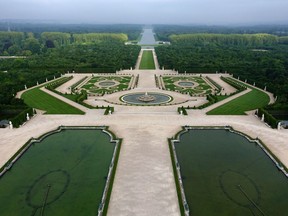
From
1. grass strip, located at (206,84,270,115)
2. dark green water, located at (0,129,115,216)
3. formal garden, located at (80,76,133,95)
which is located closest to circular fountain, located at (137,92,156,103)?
formal garden, located at (80,76,133,95)

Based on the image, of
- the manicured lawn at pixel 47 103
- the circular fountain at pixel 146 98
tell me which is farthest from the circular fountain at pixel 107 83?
the manicured lawn at pixel 47 103

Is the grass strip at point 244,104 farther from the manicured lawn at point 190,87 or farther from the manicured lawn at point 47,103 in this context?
the manicured lawn at point 47,103

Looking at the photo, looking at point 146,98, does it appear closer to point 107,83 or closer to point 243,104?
point 243,104

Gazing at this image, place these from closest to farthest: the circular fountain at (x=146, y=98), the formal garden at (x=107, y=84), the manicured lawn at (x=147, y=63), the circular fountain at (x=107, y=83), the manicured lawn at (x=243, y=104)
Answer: the manicured lawn at (x=243, y=104) → the circular fountain at (x=146, y=98) → the formal garden at (x=107, y=84) → the circular fountain at (x=107, y=83) → the manicured lawn at (x=147, y=63)

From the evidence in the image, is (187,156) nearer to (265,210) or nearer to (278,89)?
(265,210)

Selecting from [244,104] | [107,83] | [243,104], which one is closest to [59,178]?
[243,104]

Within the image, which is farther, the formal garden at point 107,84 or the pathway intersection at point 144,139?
the formal garden at point 107,84

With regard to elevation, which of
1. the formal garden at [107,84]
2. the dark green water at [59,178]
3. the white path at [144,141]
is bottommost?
the dark green water at [59,178]

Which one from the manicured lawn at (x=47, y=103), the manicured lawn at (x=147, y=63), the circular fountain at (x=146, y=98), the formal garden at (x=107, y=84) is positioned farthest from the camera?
the manicured lawn at (x=147, y=63)
